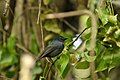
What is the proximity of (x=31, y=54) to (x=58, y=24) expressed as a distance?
277 mm

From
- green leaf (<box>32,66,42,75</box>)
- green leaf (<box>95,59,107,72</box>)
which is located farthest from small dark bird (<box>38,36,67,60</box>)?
green leaf (<box>32,66,42,75</box>)

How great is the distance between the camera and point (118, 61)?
1660 millimetres

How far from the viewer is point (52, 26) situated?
2.40 m

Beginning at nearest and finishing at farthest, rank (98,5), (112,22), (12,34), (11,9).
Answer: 1. (112,22)
2. (98,5)
3. (11,9)
4. (12,34)

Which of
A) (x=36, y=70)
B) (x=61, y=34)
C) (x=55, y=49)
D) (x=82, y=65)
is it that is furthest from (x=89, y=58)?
(x=36, y=70)

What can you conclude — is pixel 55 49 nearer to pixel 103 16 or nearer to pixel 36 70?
pixel 103 16

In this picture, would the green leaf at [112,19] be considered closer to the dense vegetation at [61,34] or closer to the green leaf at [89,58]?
the dense vegetation at [61,34]

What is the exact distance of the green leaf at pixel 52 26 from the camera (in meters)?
2.37

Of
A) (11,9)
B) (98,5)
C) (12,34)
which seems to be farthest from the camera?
(12,34)

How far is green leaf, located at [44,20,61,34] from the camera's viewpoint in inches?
93.2

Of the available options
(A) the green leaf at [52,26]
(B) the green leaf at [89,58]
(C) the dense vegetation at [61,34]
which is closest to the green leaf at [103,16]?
(C) the dense vegetation at [61,34]

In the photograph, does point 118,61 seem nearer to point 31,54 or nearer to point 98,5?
point 98,5

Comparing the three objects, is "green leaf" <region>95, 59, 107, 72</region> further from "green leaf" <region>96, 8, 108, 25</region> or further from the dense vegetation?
"green leaf" <region>96, 8, 108, 25</region>

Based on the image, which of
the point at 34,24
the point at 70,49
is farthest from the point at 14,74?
the point at 70,49
